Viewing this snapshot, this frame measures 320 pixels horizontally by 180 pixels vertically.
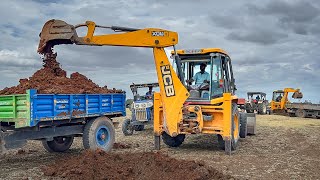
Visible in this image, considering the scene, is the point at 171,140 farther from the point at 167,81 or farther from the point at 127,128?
the point at 127,128

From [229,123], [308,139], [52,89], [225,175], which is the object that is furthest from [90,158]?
[308,139]

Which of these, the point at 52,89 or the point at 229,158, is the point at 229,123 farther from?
the point at 52,89

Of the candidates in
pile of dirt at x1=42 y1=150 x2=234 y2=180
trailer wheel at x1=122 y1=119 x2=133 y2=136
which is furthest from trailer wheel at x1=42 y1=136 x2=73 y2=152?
trailer wheel at x1=122 y1=119 x2=133 y2=136

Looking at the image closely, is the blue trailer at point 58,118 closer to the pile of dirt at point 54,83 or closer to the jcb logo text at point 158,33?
the pile of dirt at point 54,83

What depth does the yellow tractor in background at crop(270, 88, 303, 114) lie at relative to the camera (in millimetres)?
35031

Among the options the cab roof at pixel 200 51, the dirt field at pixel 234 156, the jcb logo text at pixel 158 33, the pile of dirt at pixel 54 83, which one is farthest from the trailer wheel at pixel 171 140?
the jcb logo text at pixel 158 33

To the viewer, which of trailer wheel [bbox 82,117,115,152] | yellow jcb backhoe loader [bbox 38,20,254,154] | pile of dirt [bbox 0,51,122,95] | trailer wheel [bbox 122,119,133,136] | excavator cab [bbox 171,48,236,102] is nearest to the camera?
pile of dirt [bbox 0,51,122,95]

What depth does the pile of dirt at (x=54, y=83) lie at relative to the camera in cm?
863

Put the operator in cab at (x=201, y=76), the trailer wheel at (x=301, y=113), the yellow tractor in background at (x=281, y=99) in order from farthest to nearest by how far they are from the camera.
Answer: the yellow tractor in background at (x=281, y=99)
the trailer wheel at (x=301, y=113)
the operator in cab at (x=201, y=76)

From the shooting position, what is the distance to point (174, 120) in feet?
35.0

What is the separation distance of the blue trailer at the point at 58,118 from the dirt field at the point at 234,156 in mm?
683

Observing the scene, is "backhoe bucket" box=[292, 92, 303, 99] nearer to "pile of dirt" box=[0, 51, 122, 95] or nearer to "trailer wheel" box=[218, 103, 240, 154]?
"trailer wheel" box=[218, 103, 240, 154]

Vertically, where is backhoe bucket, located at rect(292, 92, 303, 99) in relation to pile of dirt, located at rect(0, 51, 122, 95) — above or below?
below

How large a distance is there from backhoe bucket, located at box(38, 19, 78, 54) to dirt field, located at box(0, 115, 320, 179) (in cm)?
297
